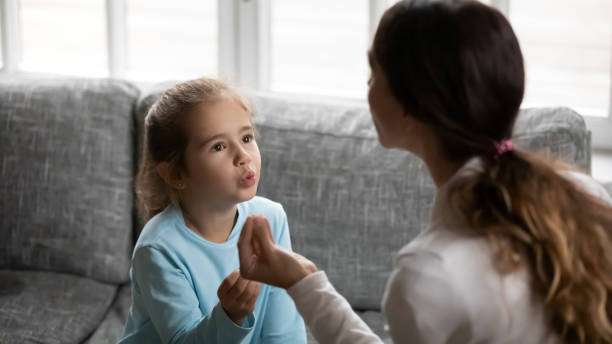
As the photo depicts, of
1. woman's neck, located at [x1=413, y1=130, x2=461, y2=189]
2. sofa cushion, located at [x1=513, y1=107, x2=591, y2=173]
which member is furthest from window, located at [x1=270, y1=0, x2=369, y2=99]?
woman's neck, located at [x1=413, y1=130, x2=461, y2=189]

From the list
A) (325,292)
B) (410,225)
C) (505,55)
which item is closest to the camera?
(505,55)

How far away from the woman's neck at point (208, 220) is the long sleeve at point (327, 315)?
0.38 m

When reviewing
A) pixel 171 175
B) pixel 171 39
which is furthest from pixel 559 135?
pixel 171 39

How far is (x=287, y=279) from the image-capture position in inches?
51.6

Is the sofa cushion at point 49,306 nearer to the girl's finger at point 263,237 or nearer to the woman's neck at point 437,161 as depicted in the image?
the girl's finger at point 263,237

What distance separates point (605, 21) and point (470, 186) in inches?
63.2

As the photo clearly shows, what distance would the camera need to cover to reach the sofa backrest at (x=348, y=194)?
2.18 m

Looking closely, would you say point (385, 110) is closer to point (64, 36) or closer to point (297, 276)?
point (297, 276)

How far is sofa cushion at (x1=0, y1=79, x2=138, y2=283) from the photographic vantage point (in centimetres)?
238

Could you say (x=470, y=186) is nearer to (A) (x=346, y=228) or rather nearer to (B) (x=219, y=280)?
(B) (x=219, y=280)

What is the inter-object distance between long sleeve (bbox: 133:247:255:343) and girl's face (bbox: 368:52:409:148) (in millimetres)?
468

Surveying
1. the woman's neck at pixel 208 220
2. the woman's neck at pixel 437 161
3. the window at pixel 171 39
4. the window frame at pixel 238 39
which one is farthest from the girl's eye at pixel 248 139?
the window at pixel 171 39

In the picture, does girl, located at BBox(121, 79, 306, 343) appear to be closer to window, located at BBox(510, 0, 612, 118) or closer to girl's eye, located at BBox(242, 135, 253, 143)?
girl's eye, located at BBox(242, 135, 253, 143)

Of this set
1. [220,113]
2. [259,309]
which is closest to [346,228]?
[259,309]
